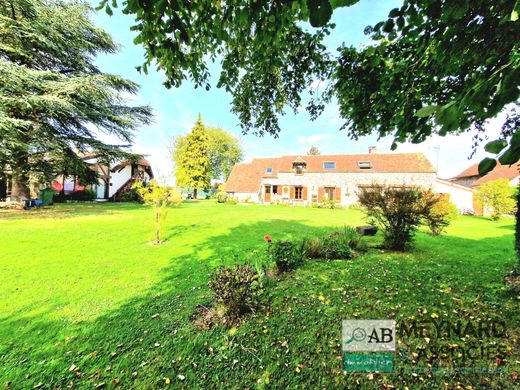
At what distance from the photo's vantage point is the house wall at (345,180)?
23484 millimetres

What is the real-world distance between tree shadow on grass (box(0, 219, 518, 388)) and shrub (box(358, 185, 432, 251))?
6.27 feet

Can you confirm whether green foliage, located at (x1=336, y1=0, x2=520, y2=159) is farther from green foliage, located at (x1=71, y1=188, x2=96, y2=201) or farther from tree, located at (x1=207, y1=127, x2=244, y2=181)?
tree, located at (x1=207, y1=127, x2=244, y2=181)

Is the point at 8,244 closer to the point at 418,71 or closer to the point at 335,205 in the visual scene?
the point at 418,71

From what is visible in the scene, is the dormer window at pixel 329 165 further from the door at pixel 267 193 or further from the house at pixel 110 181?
the house at pixel 110 181

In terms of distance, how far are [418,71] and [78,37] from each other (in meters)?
18.6

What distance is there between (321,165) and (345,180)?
359 centimetres

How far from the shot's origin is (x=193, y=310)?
344 centimetres

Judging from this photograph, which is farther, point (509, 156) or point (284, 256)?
point (284, 256)

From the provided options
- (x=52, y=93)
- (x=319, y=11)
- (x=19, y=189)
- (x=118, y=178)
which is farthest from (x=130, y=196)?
(x=319, y=11)

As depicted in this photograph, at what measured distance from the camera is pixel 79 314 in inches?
132

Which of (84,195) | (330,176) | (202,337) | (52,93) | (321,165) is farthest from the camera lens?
(321,165)

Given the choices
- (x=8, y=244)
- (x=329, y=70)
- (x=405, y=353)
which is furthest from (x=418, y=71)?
(x=8, y=244)

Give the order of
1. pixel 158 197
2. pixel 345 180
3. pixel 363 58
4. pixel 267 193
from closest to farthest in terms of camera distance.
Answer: pixel 363 58, pixel 158 197, pixel 345 180, pixel 267 193

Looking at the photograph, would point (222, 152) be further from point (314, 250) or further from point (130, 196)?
point (314, 250)
